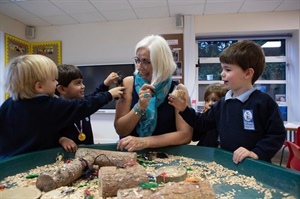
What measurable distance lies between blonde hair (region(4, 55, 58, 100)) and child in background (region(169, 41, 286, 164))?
659mm

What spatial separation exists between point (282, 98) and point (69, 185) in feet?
13.9

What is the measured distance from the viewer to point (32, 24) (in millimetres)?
4574

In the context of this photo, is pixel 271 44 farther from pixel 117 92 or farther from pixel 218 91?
pixel 117 92

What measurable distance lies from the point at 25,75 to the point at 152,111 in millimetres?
649

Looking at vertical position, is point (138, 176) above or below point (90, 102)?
below

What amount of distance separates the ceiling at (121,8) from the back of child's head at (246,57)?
2.68 metres

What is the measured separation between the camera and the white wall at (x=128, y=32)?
157 inches

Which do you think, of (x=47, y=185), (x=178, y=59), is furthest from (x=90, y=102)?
(x=178, y=59)

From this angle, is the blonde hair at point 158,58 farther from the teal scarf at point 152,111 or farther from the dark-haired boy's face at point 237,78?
the dark-haired boy's face at point 237,78

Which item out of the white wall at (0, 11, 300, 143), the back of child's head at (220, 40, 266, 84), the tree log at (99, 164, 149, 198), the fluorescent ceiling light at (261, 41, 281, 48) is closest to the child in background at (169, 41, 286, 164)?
the back of child's head at (220, 40, 266, 84)

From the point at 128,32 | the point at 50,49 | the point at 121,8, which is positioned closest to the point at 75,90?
the point at 121,8

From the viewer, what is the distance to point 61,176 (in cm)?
85

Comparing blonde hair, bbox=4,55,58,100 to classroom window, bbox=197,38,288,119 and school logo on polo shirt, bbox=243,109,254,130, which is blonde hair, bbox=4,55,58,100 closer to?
school logo on polo shirt, bbox=243,109,254,130

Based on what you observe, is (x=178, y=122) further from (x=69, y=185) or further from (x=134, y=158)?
(x=69, y=185)
